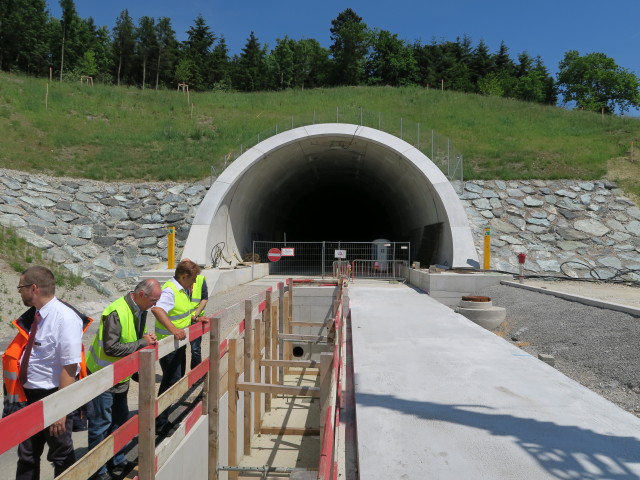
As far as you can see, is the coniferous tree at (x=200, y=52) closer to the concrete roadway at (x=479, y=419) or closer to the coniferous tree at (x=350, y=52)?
the coniferous tree at (x=350, y=52)

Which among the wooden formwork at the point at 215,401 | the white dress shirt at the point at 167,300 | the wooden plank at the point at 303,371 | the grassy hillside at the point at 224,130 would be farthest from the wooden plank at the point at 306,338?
the grassy hillside at the point at 224,130

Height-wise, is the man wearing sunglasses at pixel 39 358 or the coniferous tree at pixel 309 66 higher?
the coniferous tree at pixel 309 66

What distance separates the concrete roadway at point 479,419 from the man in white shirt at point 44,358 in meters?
2.37

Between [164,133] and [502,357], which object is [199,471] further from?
[164,133]

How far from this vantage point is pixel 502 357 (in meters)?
6.73

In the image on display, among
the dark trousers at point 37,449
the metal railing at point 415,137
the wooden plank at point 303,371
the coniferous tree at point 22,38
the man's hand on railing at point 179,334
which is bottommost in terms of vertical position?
the wooden plank at point 303,371

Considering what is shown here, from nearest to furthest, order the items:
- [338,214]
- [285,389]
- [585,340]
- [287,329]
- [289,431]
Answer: [285,389], [289,431], [585,340], [287,329], [338,214]

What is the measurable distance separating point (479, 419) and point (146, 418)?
124 inches

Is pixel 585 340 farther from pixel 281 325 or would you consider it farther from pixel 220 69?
pixel 220 69

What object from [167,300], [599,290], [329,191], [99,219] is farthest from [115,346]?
[329,191]

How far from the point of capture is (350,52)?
74188 mm

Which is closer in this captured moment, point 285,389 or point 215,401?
point 215,401

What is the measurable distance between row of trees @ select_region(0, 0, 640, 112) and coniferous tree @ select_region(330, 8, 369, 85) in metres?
0.17

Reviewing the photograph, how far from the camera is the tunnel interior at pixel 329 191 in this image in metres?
17.8
